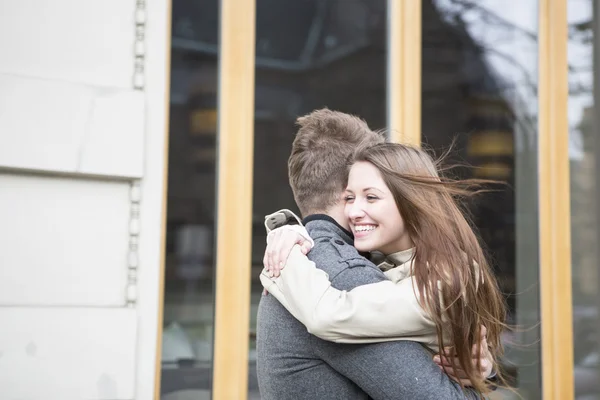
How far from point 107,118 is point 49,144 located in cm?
27

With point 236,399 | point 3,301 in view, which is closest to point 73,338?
point 3,301

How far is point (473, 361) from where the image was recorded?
185 cm

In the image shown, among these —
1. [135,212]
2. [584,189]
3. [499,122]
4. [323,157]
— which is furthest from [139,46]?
[584,189]

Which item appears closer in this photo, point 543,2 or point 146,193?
point 146,193

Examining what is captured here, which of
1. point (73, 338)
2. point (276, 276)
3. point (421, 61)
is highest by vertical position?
point (421, 61)

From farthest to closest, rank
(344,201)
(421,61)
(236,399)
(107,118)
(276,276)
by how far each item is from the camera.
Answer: (421,61), (236,399), (107,118), (344,201), (276,276)

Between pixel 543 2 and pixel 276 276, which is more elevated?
pixel 543 2

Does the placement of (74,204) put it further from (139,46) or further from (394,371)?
(394,371)

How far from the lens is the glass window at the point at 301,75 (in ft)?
12.5

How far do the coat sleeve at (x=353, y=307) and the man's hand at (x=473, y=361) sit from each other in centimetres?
4

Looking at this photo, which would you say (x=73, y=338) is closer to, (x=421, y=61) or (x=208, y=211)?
(x=208, y=211)

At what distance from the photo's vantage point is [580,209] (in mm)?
4449

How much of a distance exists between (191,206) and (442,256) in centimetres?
198

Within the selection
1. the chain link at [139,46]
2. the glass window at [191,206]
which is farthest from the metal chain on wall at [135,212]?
the glass window at [191,206]
